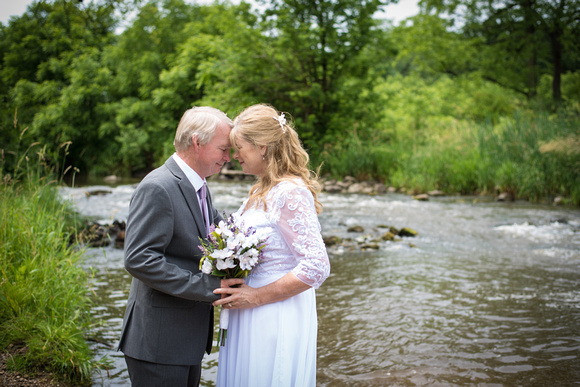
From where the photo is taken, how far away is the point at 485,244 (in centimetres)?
1008

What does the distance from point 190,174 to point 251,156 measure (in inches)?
13.8

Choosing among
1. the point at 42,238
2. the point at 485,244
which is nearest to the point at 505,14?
the point at 485,244

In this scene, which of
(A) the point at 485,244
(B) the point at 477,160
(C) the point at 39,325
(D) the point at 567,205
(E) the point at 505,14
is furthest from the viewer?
(E) the point at 505,14

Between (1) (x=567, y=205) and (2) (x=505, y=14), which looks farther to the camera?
(2) (x=505, y=14)

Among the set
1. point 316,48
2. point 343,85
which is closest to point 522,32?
point 343,85

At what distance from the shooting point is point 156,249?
2.35m

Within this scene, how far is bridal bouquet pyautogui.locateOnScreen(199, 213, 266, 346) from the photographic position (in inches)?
92.3

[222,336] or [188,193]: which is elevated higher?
[188,193]

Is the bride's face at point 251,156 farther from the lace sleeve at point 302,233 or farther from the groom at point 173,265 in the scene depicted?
the lace sleeve at point 302,233

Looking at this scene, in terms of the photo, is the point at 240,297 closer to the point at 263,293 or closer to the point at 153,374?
the point at 263,293

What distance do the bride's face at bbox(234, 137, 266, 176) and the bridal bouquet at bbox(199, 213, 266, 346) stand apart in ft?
1.34

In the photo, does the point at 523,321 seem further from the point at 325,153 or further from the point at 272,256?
the point at 325,153

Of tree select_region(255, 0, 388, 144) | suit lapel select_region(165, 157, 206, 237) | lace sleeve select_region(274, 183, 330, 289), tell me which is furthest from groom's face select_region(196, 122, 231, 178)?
tree select_region(255, 0, 388, 144)

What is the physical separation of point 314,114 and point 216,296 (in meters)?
21.4
